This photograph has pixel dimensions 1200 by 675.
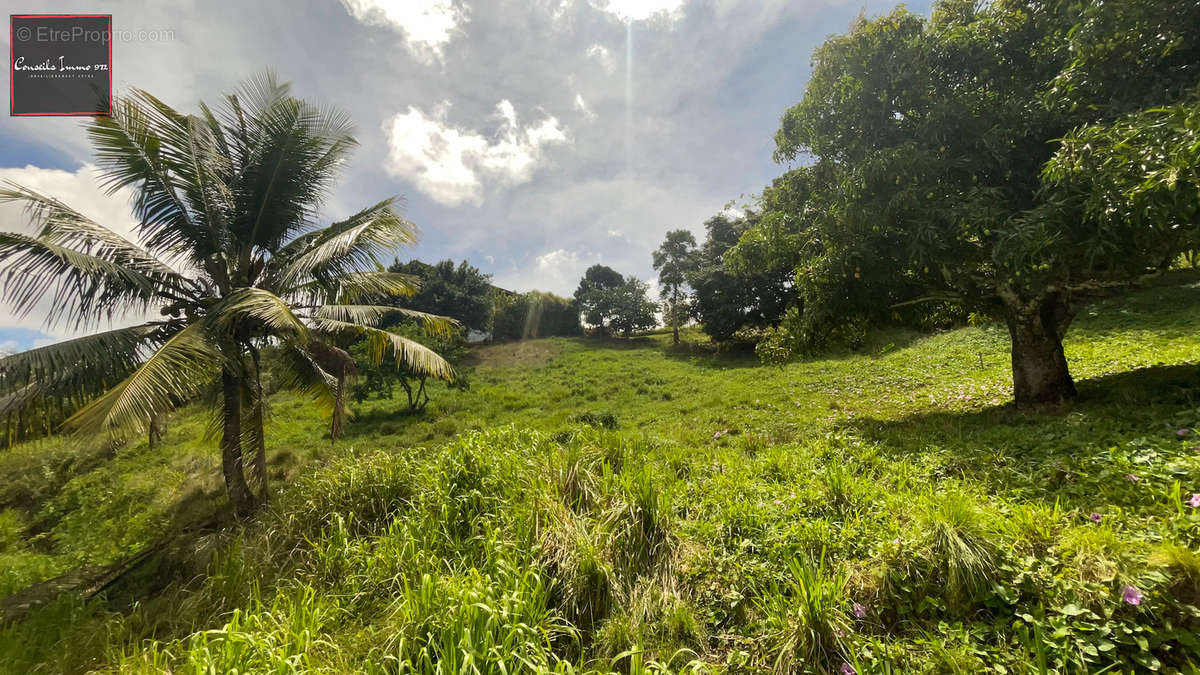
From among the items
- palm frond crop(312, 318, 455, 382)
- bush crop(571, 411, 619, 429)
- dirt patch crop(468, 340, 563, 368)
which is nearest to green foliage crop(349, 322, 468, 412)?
bush crop(571, 411, 619, 429)

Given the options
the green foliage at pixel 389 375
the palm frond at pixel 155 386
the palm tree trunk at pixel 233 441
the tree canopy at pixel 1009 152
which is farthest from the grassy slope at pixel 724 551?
the green foliage at pixel 389 375

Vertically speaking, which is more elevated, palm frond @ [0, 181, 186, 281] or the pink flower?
palm frond @ [0, 181, 186, 281]

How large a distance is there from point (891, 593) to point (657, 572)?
1.85 m

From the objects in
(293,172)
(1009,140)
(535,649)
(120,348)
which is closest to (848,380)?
(1009,140)

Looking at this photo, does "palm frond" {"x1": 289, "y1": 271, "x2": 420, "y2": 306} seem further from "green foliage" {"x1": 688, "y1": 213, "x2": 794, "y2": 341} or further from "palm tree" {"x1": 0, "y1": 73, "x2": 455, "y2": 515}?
"green foliage" {"x1": 688, "y1": 213, "x2": 794, "y2": 341}

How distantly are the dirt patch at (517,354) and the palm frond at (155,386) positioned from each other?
21236 mm

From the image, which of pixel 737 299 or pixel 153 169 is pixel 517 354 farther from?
pixel 153 169

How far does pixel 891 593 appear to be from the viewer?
291 centimetres

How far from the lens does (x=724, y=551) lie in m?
3.78

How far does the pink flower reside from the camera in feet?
7.36

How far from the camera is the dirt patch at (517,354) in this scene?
1121 inches

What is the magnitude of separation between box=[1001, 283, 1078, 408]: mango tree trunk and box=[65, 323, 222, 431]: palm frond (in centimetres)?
1216

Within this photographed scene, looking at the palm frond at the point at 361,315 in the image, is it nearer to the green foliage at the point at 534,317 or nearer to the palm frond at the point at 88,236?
the palm frond at the point at 88,236

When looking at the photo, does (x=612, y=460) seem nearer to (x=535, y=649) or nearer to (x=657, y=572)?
(x=657, y=572)
